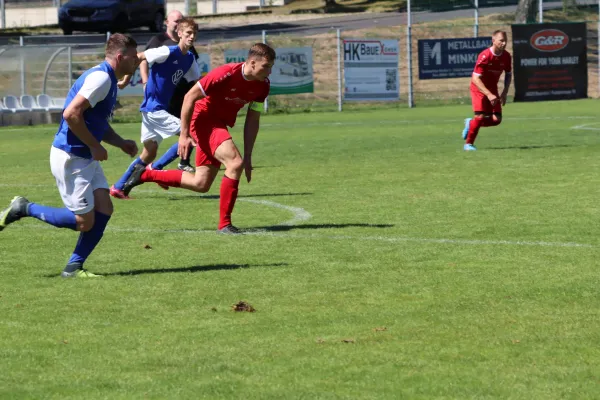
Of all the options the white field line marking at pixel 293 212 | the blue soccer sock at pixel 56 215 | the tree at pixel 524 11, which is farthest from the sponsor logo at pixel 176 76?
the tree at pixel 524 11

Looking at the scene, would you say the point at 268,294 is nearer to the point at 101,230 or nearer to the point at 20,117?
the point at 101,230

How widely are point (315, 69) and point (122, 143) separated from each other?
37.3 metres

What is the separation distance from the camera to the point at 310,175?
16.8 meters

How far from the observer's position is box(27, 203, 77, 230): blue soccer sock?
353 inches

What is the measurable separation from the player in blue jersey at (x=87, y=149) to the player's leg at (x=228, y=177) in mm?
2032

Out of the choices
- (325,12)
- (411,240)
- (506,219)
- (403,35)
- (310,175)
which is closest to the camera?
(411,240)

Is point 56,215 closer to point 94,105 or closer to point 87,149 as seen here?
point 87,149

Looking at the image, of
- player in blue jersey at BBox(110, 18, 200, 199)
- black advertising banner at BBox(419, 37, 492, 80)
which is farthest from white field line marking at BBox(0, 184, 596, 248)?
black advertising banner at BBox(419, 37, 492, 80)

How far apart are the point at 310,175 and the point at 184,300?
8880 millimetres

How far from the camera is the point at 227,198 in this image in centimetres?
1111

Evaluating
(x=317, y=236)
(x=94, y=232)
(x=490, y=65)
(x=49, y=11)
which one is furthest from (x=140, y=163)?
(x=49, y=11)

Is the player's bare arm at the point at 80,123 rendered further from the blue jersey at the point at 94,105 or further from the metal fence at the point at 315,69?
the metal fence at the point at 315,69

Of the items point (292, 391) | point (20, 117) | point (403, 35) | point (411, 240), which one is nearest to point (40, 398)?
point (292, 391)

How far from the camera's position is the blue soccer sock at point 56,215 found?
29.5ft
